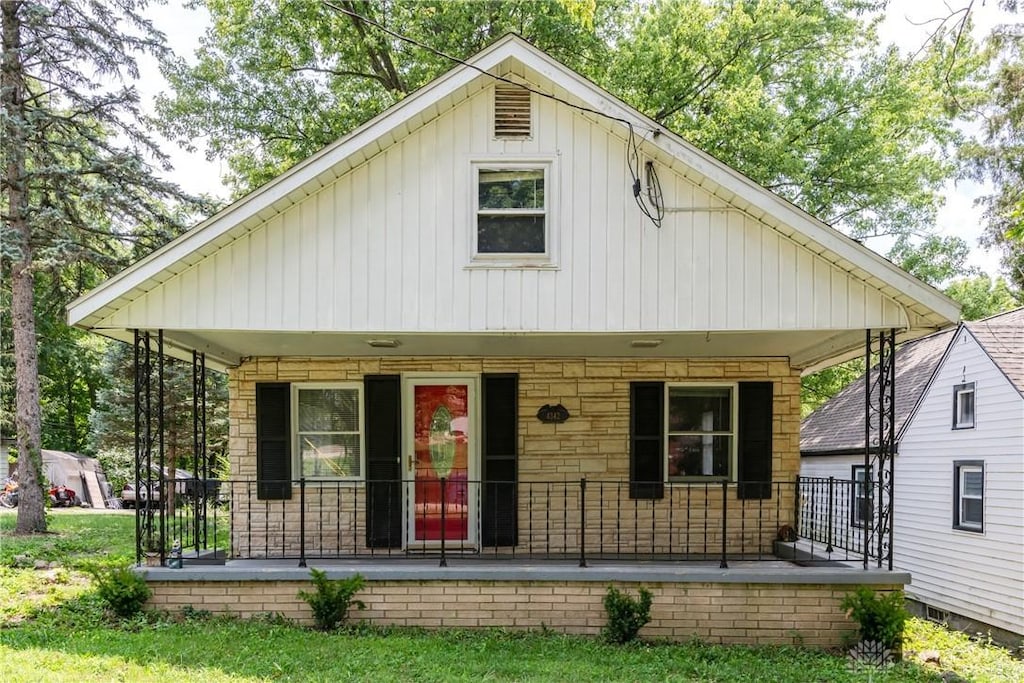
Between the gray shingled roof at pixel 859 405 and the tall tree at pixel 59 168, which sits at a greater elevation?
the tall tree at pixel 59 168

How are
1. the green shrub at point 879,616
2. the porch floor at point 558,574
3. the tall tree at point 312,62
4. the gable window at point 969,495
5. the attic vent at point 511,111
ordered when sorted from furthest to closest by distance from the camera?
the tall tree at point 312,62
the gable window at point 969,495
the attic vent at point 511,111
the porch floor at point 558,574
the green shrub at point 879,616

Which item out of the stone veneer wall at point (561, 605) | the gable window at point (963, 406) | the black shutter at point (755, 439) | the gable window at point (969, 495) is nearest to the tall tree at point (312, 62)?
the black shutter at point (755, 439)

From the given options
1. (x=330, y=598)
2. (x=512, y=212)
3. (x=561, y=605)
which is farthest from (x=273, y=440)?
(x=512, y=212)

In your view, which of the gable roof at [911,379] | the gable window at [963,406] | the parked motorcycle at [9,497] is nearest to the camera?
the gable roof at [911,379]

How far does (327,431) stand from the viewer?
911 centimetres

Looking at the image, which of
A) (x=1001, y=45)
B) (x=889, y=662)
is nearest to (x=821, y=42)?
A: (x=1001, y=45)

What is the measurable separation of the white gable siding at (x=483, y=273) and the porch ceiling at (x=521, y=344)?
0.96 ft

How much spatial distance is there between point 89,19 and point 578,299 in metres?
12.1

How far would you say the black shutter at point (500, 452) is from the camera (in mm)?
8891

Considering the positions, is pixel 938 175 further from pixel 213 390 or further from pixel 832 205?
pixel 213 390

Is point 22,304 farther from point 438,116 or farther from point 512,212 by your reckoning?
point 512,212

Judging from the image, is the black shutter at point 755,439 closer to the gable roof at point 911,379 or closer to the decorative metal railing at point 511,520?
the decorative metal railing at point 511,520

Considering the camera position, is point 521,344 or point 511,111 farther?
point 521,344

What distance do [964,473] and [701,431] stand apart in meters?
6.80
